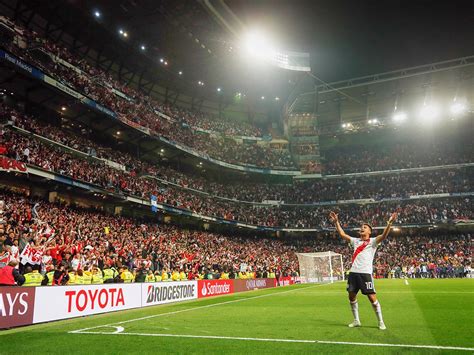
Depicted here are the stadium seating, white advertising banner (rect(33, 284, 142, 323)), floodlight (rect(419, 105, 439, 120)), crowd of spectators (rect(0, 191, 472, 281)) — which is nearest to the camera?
white advertising banner (rect(33, 284, 142, 323))

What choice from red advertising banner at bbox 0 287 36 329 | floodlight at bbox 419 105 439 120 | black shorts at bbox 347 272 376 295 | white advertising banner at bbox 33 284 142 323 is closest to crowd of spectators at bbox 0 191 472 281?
red advertising banner at bbox 0 287 36 329

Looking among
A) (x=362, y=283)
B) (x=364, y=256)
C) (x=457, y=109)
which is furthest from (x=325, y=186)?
(x=362, y=283)

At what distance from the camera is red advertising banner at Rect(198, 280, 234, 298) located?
2177cm

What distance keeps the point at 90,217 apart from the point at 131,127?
35.6 feet

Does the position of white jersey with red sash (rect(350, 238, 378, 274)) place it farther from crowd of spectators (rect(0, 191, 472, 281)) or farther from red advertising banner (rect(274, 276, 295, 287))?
red advertising banner (rect(274, 276, 295, 287))

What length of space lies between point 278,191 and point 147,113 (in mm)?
25204

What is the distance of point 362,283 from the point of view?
7516mm

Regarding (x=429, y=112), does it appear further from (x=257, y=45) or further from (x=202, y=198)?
(x=202, y=198)

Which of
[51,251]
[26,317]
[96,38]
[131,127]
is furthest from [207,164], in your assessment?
[26,317]

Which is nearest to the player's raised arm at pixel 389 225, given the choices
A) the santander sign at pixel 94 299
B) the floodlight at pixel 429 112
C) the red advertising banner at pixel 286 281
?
the santander sign at pixel 94 299

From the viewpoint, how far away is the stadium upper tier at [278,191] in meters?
30.5

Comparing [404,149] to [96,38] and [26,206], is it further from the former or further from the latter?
[26,206]

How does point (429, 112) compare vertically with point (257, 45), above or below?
below

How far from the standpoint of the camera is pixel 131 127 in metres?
34.9
